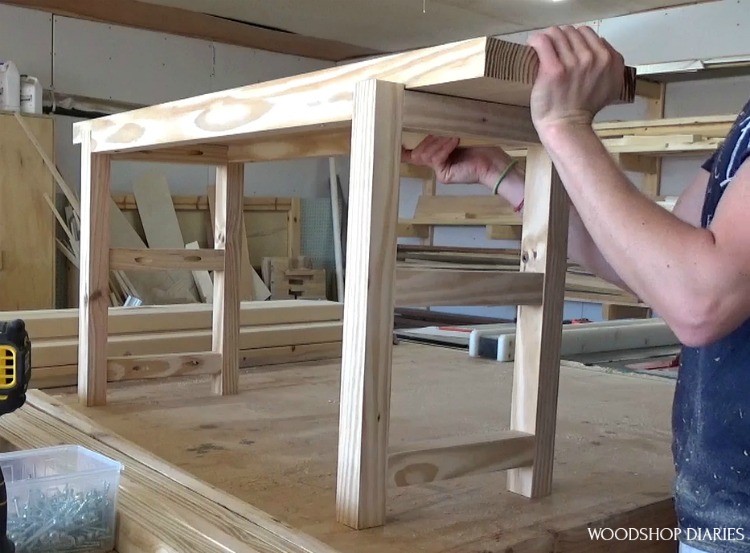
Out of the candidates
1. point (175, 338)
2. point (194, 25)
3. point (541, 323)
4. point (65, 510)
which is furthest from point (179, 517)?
point (194, 25)

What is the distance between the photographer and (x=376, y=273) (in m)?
0.92

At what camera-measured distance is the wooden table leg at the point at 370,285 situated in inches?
35.8

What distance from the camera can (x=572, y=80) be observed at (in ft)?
2.79

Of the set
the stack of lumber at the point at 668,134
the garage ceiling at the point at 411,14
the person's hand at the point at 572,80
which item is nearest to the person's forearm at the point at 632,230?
the person's hand at the point at 572,80

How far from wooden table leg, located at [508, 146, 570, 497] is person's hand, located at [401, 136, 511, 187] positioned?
15cm

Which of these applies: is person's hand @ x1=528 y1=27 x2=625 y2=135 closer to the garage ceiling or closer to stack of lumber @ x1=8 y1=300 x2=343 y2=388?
stack of lumber @ x1=8 y1=300 x2=343 y2=388

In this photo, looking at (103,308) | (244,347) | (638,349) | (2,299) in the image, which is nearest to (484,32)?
(638,349)

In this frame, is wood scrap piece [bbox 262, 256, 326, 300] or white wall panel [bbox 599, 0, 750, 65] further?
wood scrap piece [bbox 262, 256, 326, 300]

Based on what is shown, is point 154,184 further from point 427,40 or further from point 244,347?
point 244,347

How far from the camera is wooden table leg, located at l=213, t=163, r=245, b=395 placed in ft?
5.91

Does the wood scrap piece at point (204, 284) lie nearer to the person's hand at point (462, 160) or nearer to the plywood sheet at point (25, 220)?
the plywood sheet at point (25, 220)

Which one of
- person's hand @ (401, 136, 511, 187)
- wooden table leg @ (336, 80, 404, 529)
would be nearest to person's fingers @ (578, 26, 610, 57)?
wooden table leg @ (336, 80, 404, 529)

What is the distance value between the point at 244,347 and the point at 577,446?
102 centimetres

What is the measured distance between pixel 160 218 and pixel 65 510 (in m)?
4.26
